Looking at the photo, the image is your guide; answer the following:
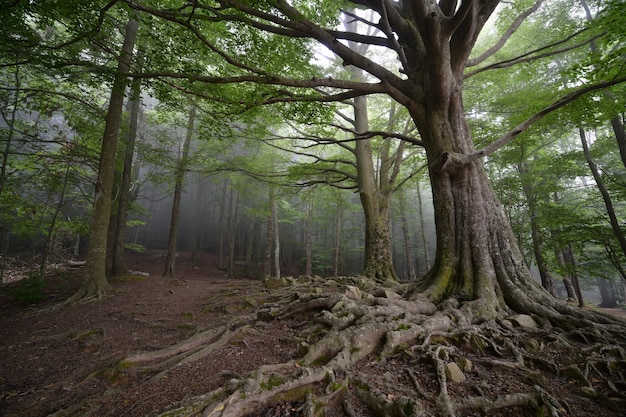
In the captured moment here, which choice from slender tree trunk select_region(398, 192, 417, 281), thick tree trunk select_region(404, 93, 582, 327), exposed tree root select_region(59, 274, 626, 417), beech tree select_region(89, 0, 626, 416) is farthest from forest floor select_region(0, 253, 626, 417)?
slender tree trunk select_region(398, 192, 417, 281)

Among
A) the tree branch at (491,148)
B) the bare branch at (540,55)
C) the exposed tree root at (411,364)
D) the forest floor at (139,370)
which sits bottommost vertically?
the forest floor at (139,370)

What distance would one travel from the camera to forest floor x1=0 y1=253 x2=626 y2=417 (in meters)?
2.32

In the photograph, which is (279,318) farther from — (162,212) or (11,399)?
(162,212)

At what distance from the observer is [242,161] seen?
1131 cm

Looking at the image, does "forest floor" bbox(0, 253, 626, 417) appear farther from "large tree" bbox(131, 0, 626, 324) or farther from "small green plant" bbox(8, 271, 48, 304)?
"large tree" bbox(131, 0, 626, 324)

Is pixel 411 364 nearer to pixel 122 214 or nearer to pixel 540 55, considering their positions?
pixel 540 55

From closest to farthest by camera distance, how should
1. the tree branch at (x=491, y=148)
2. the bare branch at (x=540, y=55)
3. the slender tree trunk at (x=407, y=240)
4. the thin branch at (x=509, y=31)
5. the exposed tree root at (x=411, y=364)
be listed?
1. the exposed tree root at (x=411, y=364)
2. the tree branch at (x=491, y=148)
3. the bare branch at (x=540, y=55)
4. the thin branch at (x=509, y=31)
5. the slender tree trunk at (x=407, y=240)

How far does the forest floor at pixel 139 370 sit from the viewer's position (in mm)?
2320

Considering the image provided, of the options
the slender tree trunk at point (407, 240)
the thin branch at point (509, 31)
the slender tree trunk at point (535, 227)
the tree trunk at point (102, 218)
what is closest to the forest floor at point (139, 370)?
the tree trunk at point (102, 218)

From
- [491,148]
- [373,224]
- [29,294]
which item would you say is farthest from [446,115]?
[29,294]

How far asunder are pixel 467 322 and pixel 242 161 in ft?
33.5

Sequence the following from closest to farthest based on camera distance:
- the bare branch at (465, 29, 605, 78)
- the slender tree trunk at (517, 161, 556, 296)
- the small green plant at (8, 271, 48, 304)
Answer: the bare branch at (465, 29, 605, 78) < the small green plant at (8, 271, 48, 304) < the slender tree trunk at (517, 161, 556, 296)

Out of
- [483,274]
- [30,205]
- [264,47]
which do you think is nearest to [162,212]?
[30,205]

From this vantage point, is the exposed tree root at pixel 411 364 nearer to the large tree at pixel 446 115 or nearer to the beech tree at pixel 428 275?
the beech tree at pixel 428 275
